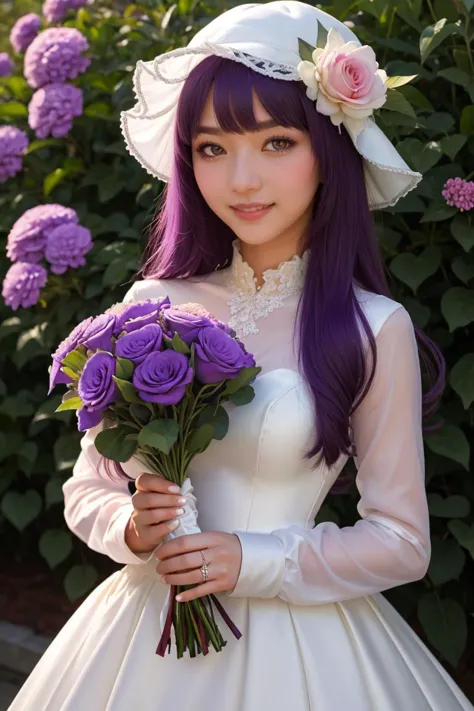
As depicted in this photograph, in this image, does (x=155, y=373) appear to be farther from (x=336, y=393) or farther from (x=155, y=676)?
(x=155, y=676)

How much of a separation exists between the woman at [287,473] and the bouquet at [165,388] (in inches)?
3.0

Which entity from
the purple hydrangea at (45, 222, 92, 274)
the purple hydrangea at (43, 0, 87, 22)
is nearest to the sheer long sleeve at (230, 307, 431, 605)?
the purple hydrangea at (45, 222, 92, 274)

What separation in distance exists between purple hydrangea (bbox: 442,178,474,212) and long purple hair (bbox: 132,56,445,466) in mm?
402

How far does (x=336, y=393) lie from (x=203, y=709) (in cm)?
62

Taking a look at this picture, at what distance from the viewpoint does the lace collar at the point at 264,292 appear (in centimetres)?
215

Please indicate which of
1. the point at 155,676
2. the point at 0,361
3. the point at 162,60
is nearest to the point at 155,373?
the point at 155,676

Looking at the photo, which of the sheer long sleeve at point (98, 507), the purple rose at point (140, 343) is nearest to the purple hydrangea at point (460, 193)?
the sheer long sleeve at point (98, 507)

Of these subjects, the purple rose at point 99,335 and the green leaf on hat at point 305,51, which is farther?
the green leaf on hat at point 305,51

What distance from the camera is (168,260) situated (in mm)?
2336

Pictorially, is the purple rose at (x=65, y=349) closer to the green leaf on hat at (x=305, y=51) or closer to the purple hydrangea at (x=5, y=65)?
the green leaf on hat at (x=305, y=51)

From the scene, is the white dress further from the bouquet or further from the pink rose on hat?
the pink rose on hat

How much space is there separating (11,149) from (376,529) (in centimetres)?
202

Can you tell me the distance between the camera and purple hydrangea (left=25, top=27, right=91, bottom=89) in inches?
128

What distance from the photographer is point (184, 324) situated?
173 centimetres
